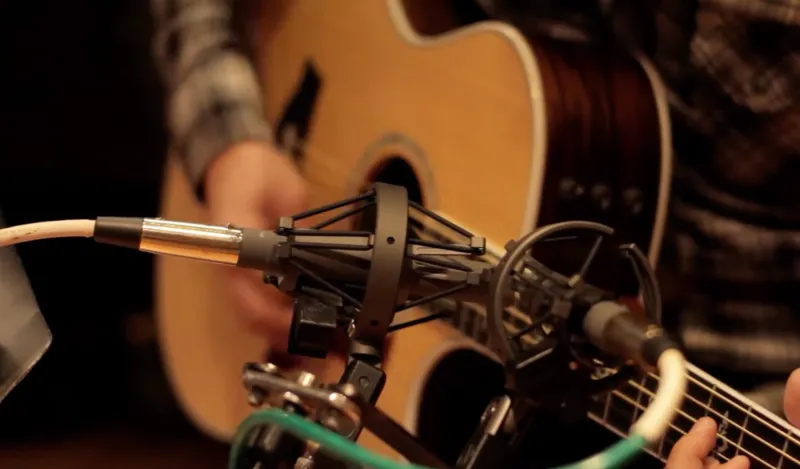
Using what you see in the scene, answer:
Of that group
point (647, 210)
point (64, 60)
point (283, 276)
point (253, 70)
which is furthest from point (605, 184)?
point (64, 60)

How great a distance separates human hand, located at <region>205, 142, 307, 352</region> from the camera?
2.69 ft

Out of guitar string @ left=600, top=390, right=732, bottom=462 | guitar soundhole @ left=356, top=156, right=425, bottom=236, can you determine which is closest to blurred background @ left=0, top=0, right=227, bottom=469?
guitar soundhole @ left=356, top=156, right=425, bottom=236

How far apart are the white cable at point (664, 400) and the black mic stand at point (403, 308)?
0.04 m

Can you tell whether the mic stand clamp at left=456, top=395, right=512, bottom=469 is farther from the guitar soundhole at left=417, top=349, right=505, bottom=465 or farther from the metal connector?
the guitar soundhole at left=417, top=349, right=505, bottom=465

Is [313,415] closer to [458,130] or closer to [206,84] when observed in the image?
[458,130]

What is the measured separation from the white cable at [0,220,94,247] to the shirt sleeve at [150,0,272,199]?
0.49 m

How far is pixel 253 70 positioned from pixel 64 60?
1.70 ft

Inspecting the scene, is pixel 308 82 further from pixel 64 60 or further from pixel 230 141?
pixel 64 60

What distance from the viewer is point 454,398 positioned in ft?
2.28

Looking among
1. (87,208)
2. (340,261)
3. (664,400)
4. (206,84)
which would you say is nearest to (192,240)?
(340,261)

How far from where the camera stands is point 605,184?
2.14 ft

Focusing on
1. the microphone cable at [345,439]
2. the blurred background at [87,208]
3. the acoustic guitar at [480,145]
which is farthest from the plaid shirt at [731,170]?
the blurred background at [87,208]

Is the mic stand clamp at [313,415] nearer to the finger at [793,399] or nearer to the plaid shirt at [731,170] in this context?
the finger at [793,399]

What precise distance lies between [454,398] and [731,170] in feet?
1.00
